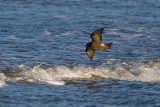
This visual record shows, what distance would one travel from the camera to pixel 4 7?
21797 millimetres

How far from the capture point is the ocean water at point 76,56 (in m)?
9.21

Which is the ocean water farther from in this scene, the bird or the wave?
the bird

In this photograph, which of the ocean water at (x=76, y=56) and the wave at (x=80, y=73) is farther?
the wave at (x=80, y=73)

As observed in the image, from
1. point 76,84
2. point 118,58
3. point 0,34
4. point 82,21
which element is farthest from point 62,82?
point 82,21

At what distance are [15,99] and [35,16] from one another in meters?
10.9

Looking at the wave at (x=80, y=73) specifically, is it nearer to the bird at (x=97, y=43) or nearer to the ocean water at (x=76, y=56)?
the ocean water at (x=76, y=56)

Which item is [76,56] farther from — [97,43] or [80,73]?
[97,43]

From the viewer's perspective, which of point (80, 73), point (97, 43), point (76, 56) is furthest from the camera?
point (76, 56)

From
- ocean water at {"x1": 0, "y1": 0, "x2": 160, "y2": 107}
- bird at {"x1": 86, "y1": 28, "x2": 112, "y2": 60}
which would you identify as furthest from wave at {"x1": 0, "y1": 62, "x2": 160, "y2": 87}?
bird at {"x1": 86, "y1": 28, "x2": 112, "y2": 60}

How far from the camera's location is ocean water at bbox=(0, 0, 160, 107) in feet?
30.2

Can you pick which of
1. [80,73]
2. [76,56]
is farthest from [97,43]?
[76,56]

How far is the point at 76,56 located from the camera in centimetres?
1320

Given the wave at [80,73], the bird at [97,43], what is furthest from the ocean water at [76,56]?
the bird at [97,43]

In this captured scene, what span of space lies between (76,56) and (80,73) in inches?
83.0
